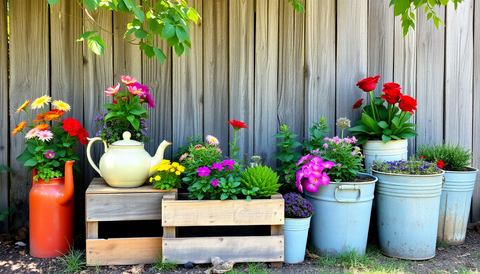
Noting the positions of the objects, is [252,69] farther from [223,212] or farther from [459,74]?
[459,74]

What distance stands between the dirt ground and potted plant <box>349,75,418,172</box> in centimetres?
74

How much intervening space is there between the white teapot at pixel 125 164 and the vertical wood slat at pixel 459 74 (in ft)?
8.08

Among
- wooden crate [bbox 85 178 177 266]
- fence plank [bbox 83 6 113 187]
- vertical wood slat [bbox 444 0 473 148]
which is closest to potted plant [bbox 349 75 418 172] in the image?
vertical wood slat [bbox 444 0 473 148]

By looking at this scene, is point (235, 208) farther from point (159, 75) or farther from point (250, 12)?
point (250, 12)

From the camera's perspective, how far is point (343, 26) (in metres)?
3.09

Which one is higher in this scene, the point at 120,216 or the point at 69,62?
the point at 69,62

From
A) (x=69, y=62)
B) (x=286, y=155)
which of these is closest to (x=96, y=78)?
(x=69, y=62)

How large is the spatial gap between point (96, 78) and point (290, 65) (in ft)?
4.87

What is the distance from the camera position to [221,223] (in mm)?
2365

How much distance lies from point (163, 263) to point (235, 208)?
0.54m

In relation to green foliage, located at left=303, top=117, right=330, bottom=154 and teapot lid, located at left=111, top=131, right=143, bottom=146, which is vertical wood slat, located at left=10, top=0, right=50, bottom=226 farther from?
green foliage, located at left=303, top=117, right=330, bottom=154

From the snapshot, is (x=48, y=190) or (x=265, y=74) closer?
(x=48, y=190)

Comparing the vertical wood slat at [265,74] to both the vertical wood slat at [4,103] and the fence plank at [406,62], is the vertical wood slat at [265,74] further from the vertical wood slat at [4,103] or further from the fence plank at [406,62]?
the vertical wood slat at [4,103]

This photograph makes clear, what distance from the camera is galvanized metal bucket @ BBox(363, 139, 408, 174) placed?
2.85 meters
